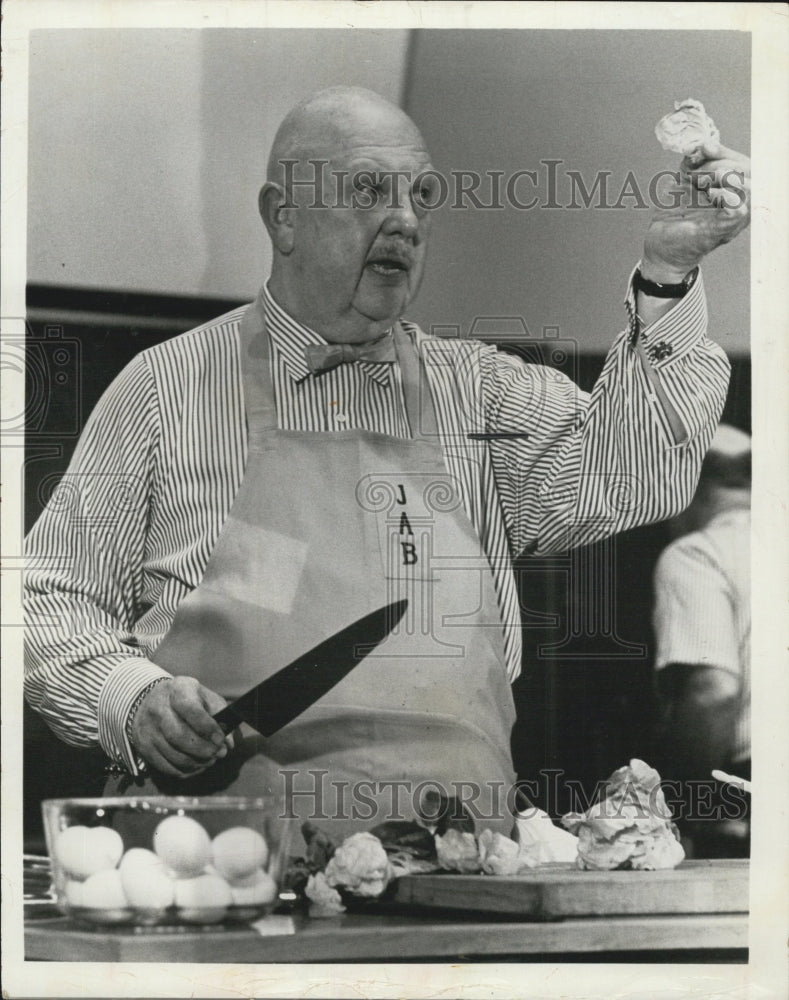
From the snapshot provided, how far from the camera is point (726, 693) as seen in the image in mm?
2342

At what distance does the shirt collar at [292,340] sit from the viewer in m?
2.36

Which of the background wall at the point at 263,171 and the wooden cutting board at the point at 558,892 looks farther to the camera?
the background wall at the point at 263,171

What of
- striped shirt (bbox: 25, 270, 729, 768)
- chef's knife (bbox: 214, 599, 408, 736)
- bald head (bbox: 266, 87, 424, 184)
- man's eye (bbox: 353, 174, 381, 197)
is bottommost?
chef's knife (bbox: 214, 599, 408, 736)

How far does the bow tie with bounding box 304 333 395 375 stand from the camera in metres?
2.35

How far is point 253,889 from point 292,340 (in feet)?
2.89

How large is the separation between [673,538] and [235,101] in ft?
3.35

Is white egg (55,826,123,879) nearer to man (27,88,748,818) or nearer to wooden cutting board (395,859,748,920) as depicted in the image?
man (27,88,748,818)

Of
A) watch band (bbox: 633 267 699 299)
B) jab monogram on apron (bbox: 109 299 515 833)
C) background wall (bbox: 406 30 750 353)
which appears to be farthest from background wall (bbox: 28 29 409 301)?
watch band (bbox: 633 267 699 299)

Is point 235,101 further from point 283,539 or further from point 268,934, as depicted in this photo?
point 268,934

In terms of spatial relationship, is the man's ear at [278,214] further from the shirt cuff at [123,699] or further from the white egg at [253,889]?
the white egg at [253,889]

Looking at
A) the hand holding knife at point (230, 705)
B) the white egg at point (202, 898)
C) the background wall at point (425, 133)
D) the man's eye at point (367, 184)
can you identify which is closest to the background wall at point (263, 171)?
the background wall at point (425, 133)

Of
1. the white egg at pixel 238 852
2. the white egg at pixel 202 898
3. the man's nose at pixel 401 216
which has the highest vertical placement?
the man's nose at pixel 401 216

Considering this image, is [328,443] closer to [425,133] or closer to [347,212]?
[347,212]

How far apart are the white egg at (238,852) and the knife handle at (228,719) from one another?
157mm
